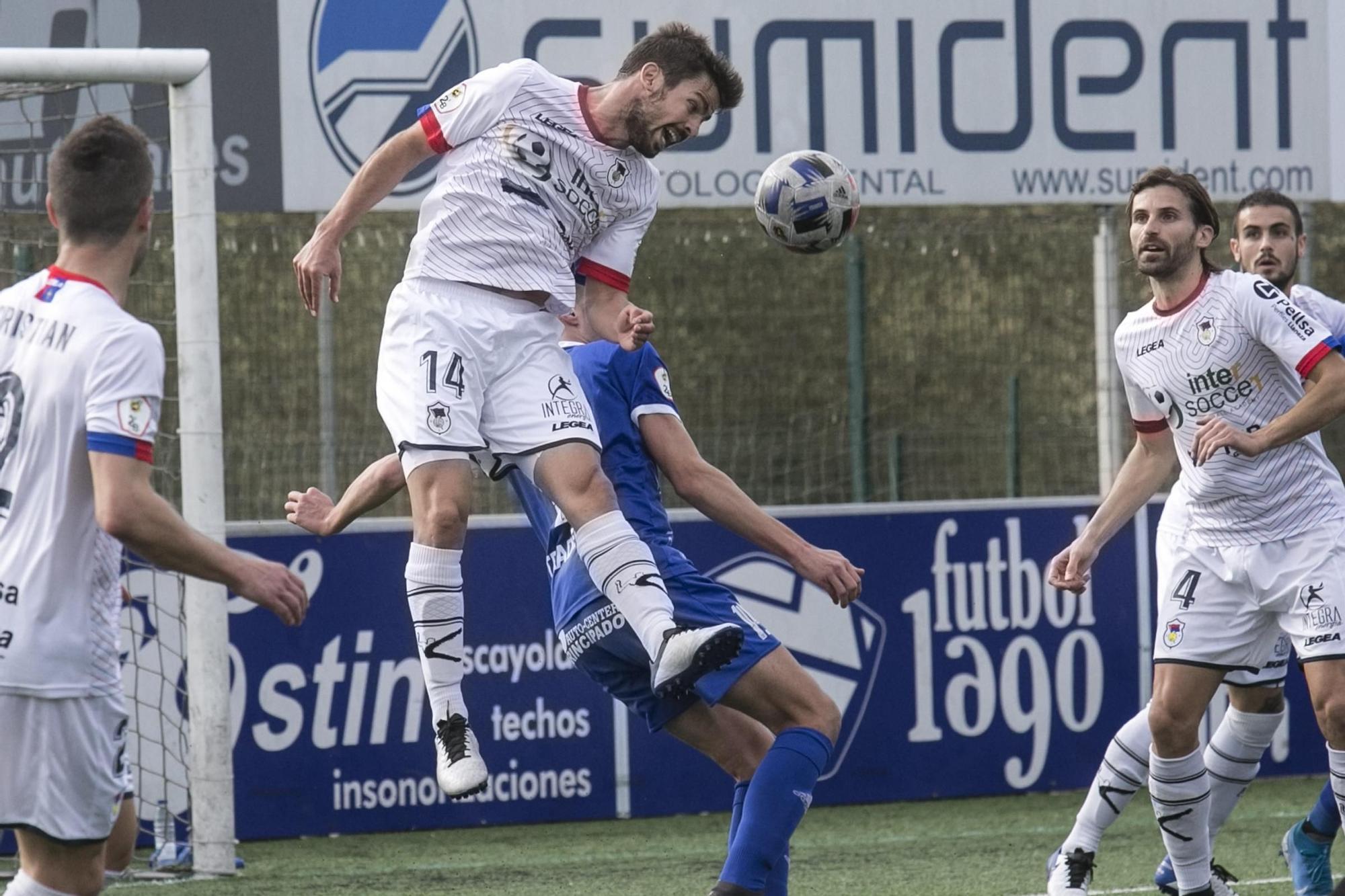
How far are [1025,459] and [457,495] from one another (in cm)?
905

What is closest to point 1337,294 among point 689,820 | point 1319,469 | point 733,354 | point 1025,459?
point 1025,459

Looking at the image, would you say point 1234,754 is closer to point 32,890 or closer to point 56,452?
point 32,890

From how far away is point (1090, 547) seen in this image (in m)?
5.75

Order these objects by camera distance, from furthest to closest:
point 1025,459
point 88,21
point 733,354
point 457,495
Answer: point 1025,459 < point 733,354 < point 88,21 < point 457,495

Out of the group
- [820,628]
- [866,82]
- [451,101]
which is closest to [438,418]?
[451,101]

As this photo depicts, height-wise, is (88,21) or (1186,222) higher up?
(88,21)

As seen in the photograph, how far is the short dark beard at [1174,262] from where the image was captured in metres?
5.61

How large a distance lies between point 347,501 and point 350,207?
875 mm

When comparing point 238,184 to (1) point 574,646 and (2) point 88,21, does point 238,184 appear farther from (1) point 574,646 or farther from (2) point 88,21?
(1) point 574,646

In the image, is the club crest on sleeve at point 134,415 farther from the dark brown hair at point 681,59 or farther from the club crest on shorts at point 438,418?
the dark brown hair at point 681,59

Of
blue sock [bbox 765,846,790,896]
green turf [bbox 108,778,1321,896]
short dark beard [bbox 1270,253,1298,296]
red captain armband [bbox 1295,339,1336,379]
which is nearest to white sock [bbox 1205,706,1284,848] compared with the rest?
green turf [bbox 108,778,1321,896]

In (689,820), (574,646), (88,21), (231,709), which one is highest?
(88,21)

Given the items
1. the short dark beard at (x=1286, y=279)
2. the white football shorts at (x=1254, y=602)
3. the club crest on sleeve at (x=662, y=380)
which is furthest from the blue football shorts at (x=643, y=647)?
the short dark beard at (x=1286, y=279)

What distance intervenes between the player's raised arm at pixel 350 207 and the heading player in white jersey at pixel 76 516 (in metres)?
1.14
